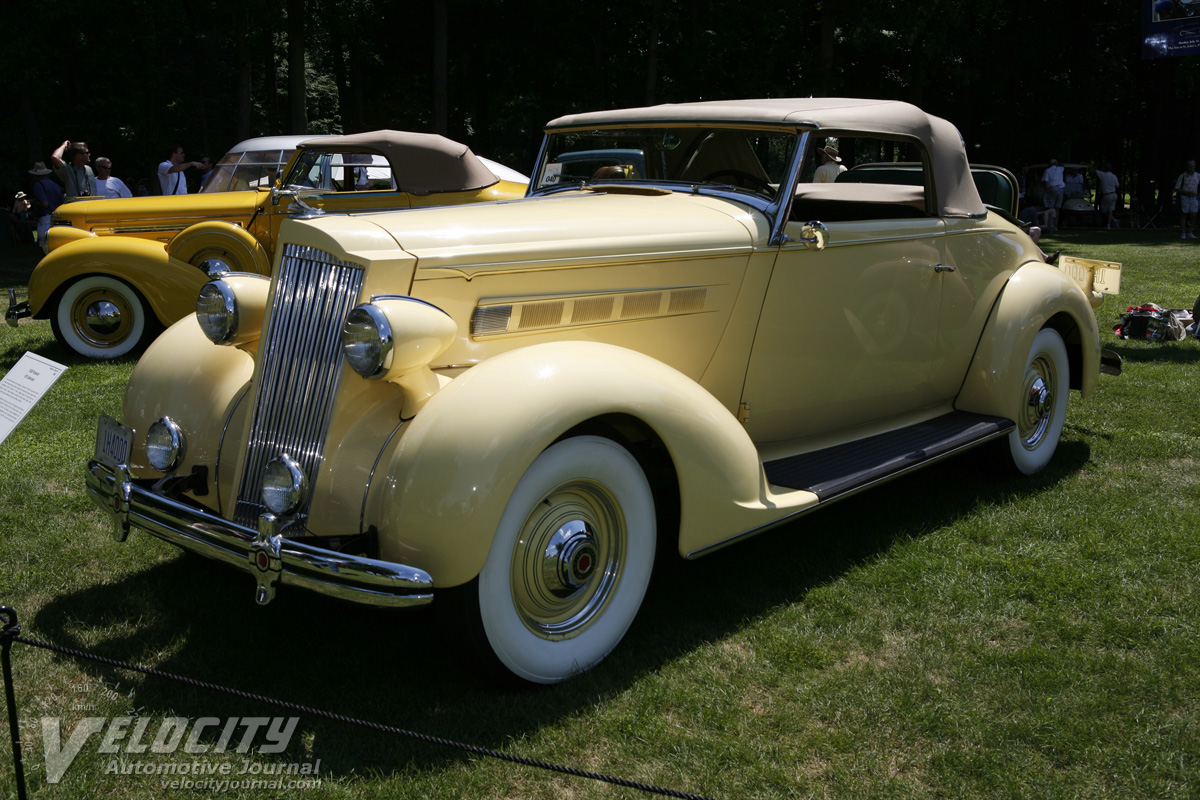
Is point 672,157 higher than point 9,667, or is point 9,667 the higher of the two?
point 672,157

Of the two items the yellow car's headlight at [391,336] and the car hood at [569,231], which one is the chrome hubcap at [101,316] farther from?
the yellow car's headlight at [391,336]

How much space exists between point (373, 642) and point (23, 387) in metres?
1.40

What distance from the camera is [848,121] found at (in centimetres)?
404

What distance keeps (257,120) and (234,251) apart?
25360mm

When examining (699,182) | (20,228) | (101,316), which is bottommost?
(20,228)

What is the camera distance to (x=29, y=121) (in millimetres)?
19266

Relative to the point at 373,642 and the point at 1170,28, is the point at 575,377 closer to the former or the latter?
the point at 373,642

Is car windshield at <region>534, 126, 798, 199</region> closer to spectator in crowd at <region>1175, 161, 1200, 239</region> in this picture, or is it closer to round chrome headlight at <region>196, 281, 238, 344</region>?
round chrome headlight at <region>196, 281, 238, 344</region>

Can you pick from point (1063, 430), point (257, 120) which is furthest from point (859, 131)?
point (257, 120)

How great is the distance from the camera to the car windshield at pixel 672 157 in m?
4.10

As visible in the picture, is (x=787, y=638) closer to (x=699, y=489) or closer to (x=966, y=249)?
(x=699, y=489)

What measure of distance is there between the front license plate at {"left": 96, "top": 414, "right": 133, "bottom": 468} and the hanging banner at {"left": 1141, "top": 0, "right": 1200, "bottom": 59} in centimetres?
2184

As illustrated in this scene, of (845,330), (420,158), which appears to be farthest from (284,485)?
(420,158)

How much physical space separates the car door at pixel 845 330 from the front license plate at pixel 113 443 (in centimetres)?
231
